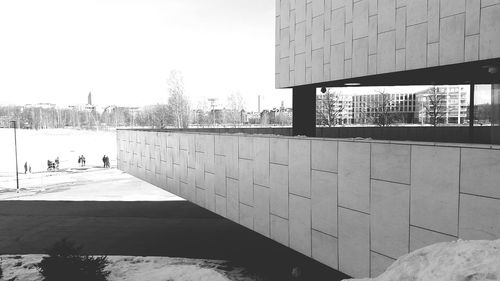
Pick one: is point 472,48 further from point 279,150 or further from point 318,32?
point 318,32

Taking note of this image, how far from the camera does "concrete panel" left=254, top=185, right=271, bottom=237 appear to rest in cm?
1238

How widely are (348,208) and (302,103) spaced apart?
10838 mm

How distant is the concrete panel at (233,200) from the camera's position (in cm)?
1413

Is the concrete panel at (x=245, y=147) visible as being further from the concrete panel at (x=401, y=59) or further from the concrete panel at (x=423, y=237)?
the concrete panel at (x=423, y=237)

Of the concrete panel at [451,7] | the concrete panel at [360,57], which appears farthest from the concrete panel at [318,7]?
the concrete panel at [451,7]

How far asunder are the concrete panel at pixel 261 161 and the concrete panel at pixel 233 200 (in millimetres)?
1435

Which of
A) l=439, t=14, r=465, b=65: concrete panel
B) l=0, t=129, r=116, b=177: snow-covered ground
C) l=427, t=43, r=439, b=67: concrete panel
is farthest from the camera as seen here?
l=0, t=129, r=116, b=177: snow-covered ground

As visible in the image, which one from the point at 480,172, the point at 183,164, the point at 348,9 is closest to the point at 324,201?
the point at 480,172

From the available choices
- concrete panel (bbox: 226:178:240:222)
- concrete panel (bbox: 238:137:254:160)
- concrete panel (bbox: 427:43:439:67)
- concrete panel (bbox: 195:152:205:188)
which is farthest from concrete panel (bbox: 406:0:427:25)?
concrete panel (bbox: 195:152:205:188)

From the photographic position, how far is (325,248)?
10000mm

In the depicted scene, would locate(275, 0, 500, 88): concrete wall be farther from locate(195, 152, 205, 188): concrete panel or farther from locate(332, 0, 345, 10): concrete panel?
locate(195, 152, 205, 188): concrete panel

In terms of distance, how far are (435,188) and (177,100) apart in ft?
171

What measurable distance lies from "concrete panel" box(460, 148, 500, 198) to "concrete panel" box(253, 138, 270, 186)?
636 centimetres

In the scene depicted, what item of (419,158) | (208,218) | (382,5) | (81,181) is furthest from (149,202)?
(419,158)
